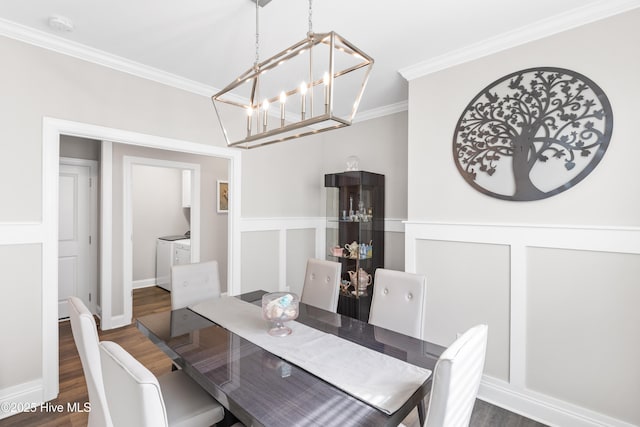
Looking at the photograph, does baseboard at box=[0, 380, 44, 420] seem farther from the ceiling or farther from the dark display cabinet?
the dark display cabinet

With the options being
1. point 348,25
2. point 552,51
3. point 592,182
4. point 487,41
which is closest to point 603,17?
point 552,51

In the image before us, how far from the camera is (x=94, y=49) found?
7.61ft

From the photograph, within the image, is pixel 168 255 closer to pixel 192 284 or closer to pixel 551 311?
pixel 192 284

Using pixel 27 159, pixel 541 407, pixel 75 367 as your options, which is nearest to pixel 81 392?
pixel 75 367

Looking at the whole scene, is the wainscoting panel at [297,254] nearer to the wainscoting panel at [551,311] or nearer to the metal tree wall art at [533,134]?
the wainscoting panel at [551,311]

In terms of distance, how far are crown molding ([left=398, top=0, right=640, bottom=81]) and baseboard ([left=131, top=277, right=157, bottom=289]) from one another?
17.1 ft

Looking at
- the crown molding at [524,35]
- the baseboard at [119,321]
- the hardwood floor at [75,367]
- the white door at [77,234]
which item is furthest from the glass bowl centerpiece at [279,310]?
the white door at [77,234]

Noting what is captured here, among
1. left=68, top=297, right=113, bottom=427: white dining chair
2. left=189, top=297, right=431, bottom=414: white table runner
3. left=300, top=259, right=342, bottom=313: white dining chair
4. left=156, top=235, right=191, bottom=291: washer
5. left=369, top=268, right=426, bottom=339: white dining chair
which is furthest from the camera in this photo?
left=156, top=235, right=191, bottom=291: washer

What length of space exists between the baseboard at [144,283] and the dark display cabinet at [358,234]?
3.63 meters

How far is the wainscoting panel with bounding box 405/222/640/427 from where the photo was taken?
1.78 meters

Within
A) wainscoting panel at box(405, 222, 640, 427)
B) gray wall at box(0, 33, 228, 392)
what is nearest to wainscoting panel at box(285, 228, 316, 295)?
wainscoting panel at box(405, 222, 640, 427)

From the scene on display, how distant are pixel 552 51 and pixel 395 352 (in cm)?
213

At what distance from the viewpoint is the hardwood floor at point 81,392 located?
197 cm

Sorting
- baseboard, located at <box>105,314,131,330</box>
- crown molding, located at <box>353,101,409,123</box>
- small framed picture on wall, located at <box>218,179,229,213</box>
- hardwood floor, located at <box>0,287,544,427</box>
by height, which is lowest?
hardwood floor, located at <box>0,287,544,427</box>
